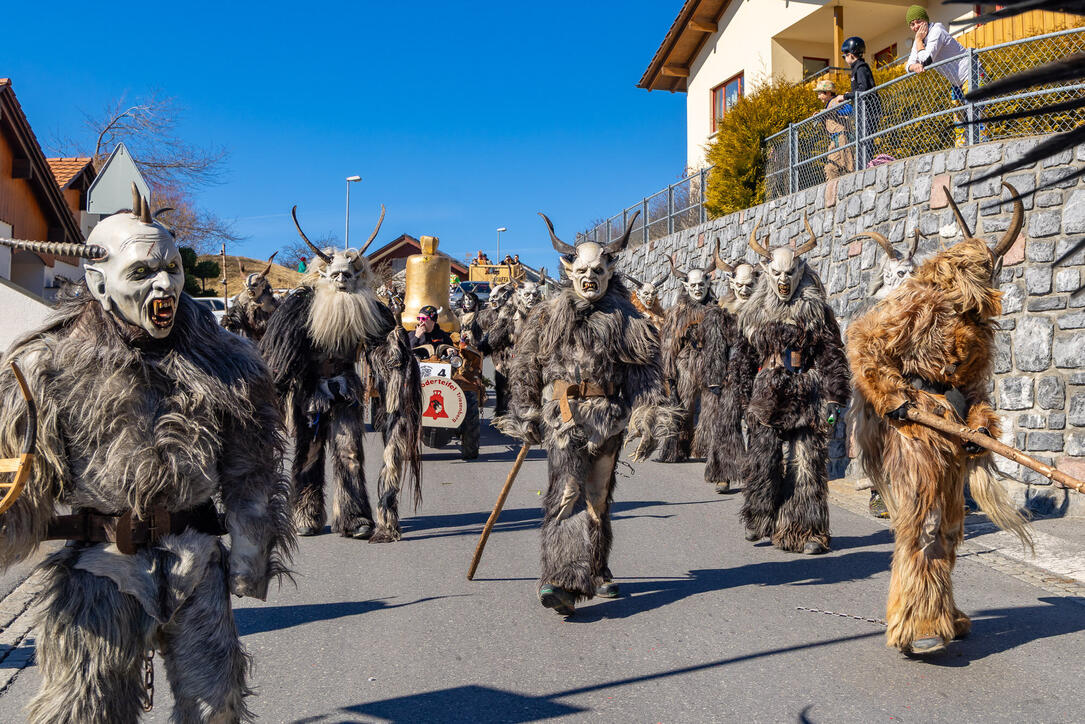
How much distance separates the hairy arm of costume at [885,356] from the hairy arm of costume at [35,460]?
154 inches

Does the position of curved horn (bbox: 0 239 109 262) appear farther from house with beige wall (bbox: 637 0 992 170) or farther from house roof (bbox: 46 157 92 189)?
house roof (bbox: 46 157 92 189)

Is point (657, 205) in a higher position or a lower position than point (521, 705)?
higher

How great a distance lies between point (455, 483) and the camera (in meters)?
10.9

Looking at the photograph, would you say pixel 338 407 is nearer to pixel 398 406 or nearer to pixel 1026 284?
pixel 398 406

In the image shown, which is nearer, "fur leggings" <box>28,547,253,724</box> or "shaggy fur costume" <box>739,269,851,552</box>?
"fur leggings" <box>28,547,253,724</box>

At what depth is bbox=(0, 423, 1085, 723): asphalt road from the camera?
4.29 meters

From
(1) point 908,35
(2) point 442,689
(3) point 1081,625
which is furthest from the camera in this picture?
(1) point 908,35

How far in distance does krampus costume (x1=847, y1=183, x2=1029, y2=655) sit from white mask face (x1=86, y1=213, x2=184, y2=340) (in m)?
3.60

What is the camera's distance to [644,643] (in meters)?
5.21

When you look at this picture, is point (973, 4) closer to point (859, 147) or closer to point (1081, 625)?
point (1081, 625)

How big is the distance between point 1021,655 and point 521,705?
104 inches

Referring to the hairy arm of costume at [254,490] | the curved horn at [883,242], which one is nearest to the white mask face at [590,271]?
the curved horn at [883,242]

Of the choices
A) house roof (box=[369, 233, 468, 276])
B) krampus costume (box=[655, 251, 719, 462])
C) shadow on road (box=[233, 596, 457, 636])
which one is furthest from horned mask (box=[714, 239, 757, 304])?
house roof (box=[369, 233, 468, 276])

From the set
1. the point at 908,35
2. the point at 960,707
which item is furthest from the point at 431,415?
the point at 908,35
